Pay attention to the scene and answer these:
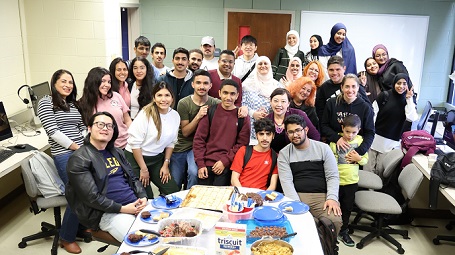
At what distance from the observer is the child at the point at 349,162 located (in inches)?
141

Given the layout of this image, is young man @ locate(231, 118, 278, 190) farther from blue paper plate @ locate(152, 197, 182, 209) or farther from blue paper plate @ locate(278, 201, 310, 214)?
blue paper plate @ locate(152, 197, 182, 209)

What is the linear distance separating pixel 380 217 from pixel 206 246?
218 centimetres

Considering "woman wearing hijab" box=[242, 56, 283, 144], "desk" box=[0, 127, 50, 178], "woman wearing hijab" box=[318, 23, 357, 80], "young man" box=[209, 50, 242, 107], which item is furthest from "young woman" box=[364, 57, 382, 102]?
"desk" box=[0, 127, 50, 178]

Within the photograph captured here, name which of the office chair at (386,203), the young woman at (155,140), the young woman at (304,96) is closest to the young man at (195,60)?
the young woman at (155,140)

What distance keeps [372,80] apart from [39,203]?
372 cm

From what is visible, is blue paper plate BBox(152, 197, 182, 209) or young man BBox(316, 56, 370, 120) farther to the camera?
young man BBox(316, 56, 370, 120)

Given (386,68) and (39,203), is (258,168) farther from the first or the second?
(386,68)

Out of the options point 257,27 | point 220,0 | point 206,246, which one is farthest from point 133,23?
point 206,246

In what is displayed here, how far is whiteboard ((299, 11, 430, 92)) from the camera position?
6.71m

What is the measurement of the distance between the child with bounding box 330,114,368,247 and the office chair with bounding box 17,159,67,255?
241 cm

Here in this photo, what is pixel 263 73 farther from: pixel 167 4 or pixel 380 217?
pixel 167 4

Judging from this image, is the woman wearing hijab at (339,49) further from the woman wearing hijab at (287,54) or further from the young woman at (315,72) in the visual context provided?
the young woman at (315,72)

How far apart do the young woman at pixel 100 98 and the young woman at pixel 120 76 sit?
20 cm

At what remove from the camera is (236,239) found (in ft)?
6.83
